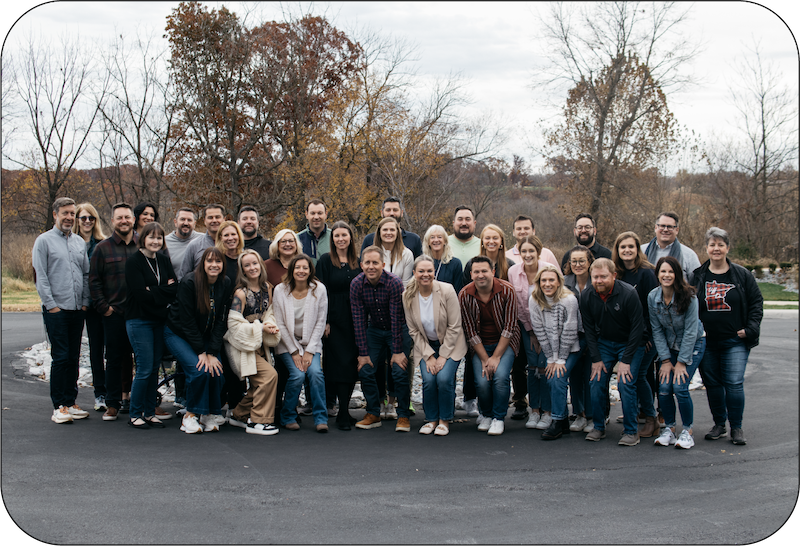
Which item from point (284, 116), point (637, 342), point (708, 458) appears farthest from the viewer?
point (284, 116)

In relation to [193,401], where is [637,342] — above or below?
above

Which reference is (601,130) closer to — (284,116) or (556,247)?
(556,247)

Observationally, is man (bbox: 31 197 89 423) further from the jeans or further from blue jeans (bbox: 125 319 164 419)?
blue jeans (bbox: 125 319 164 419)

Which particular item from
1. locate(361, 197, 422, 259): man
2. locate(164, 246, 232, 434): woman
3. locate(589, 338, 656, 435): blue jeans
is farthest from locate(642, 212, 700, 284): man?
locate(164, 246, 232, 434): woman

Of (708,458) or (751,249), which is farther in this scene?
(751,249)

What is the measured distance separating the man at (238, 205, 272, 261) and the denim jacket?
439cm

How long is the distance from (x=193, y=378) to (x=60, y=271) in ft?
6.32

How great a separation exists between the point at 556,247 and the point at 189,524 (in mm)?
26190

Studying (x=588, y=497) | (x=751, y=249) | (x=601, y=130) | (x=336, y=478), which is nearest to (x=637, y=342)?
(x=588, y=497)

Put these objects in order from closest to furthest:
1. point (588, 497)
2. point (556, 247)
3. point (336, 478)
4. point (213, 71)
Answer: point (588, 497)
point (336, 478)
point (213, 71)
point (556, 247)

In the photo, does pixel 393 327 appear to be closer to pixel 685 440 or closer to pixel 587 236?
pixel 587 236

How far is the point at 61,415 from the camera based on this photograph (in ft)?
20.4

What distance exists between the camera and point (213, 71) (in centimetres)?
1423

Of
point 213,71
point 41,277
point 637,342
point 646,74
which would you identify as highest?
point 646,74
